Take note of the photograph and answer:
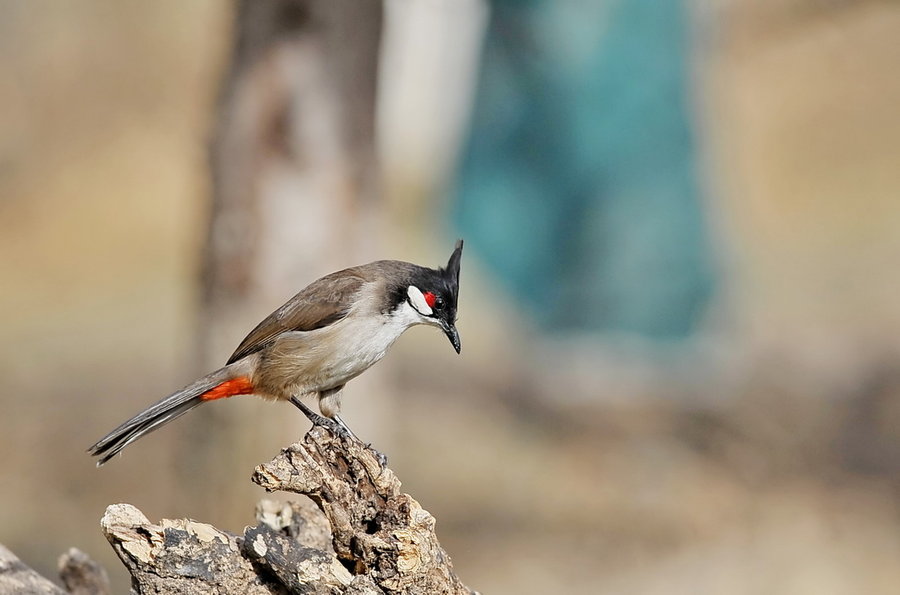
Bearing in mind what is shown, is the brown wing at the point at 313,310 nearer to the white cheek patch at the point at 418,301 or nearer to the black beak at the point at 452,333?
the white cheek patch at the point at 418,301

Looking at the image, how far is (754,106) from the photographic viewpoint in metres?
18.4

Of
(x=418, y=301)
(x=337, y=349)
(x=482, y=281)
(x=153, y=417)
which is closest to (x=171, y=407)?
(x=153, y=417)

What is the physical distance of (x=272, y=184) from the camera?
545 cm

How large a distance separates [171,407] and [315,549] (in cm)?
97

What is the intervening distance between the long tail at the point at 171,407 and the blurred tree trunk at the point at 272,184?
1812 millimetres

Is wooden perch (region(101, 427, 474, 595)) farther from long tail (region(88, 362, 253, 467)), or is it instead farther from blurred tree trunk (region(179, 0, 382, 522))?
blurred tree trunk (region(179, 0, 382, 522))

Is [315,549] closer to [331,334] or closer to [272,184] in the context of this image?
[331,334]

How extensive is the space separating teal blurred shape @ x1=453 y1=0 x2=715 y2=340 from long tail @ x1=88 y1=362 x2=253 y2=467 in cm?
615

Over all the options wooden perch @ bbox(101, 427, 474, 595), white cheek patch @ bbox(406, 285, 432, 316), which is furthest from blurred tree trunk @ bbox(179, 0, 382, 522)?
wooden perch @ bbox(101, 427, 474, 595)

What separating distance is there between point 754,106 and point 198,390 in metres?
15.9

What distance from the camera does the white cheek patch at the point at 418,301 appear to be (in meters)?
3.53

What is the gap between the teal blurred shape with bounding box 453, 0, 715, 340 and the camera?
9.46 metres

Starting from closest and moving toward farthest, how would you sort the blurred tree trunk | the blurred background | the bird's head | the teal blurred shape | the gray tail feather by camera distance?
1. the gray tail feather
2. the bird's head
3. the blurred tree trunk
4. the blurred background
5. the teal blurred shape

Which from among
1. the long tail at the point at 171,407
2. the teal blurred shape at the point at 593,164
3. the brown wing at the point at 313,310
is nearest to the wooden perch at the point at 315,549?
the long tail at the point at 171,407
